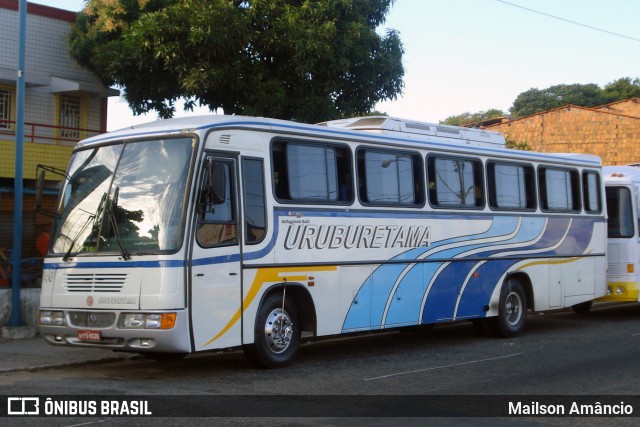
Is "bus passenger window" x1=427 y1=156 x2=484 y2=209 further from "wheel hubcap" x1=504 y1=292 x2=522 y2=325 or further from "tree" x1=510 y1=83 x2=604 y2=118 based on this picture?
"tree" x1=510 y1=83 x2=604 y2=118

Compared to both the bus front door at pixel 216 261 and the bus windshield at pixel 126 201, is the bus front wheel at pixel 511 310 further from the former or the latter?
the bus windshield at pixel 126 201

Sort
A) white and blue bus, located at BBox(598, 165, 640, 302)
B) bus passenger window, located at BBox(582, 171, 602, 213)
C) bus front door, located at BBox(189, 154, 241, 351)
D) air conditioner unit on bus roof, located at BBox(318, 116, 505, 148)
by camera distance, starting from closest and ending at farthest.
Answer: bus front door, located at BBox(189, 154, 241, 351) → air conditioner unit on bus roof, located at BBox(318, 116, 505, 148) → bus passenger window, located at BBox(582, 171, 602, 213) → white and blue bus, located at BBox(598, 165, 640, 302)

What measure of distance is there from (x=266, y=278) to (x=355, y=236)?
191cm

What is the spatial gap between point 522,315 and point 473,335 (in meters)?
0.97

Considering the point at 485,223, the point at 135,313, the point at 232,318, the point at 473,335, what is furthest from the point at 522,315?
the point at 135,313

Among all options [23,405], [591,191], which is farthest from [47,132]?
[23,405]

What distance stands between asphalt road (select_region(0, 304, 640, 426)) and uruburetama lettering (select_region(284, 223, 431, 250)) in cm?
168

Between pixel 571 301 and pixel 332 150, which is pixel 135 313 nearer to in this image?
pixel 332 150

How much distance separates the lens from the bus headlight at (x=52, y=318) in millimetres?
11000

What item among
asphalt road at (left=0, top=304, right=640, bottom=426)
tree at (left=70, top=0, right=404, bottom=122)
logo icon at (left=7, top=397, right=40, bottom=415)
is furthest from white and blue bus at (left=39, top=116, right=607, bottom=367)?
tree at (left=70, top=0, right=404, bottom=122)

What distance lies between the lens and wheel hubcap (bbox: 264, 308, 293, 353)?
455 inches

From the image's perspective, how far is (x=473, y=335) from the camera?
645 inches

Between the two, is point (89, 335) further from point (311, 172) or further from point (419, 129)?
point (419, 129)

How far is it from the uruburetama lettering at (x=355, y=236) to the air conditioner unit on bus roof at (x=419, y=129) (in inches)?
65.8
